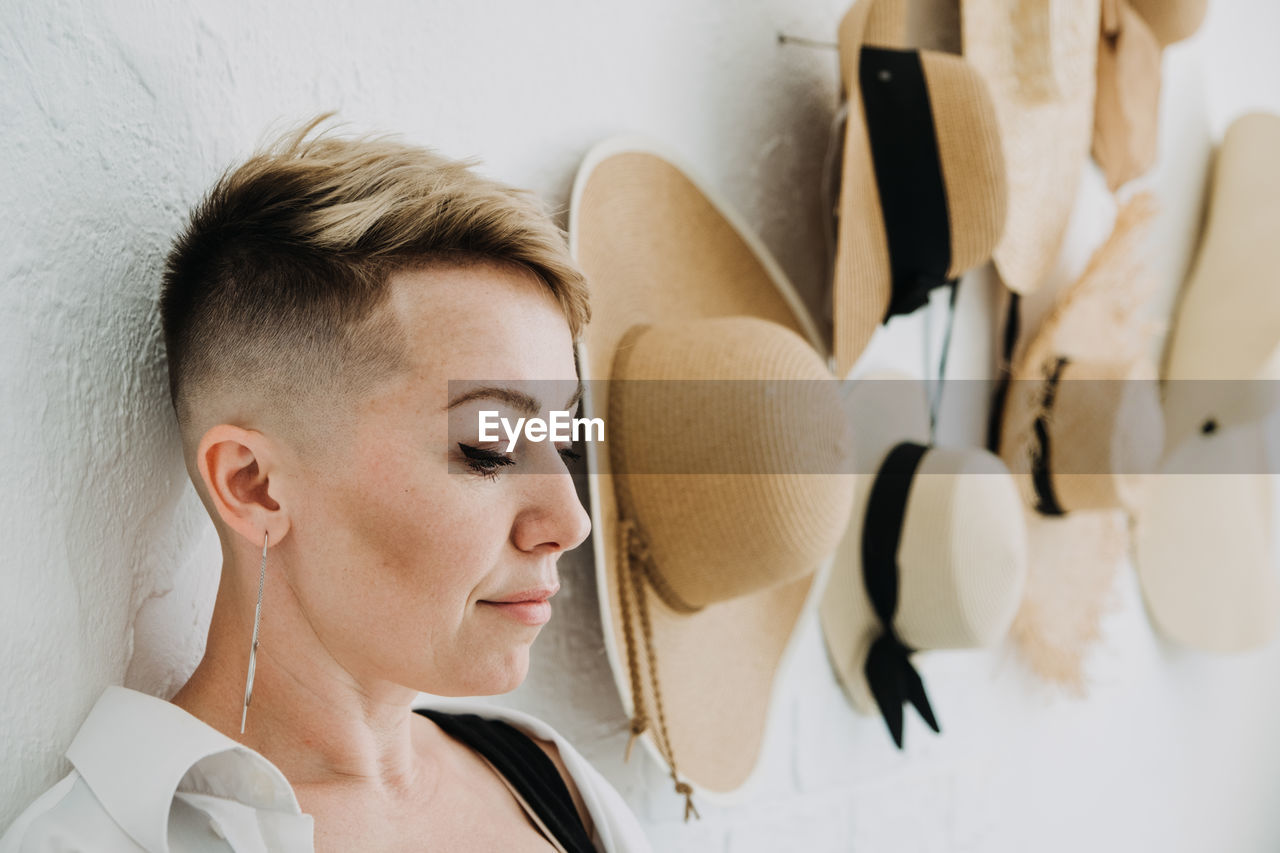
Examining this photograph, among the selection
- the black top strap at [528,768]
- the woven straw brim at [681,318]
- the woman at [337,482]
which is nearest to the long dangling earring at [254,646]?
the woman at [337,482]

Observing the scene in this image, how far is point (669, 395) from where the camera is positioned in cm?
96

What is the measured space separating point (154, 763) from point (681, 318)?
2.40 ft

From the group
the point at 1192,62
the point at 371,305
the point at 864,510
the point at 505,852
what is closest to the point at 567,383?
the point at 371,305

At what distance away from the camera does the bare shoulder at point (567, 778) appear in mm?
868

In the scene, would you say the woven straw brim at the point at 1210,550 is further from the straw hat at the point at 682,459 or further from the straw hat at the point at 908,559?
the straw hat at the point at 682,459

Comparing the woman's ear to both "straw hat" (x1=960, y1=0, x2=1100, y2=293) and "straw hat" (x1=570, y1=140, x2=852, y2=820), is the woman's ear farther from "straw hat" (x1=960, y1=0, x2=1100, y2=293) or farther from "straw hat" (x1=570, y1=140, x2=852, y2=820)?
"straw hat" (x1=960, y1=0, x2=1100, y2=293)

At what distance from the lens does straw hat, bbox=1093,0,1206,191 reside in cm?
189

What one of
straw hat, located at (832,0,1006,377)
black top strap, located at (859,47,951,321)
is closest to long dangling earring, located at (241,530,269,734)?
straw hat, located at (832,0,1006,377)

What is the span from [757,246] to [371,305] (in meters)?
0.73

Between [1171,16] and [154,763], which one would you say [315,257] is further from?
[1171,16]

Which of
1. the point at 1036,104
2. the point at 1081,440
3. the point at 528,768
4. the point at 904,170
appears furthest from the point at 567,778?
the point at 1036,104

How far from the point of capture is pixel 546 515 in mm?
628

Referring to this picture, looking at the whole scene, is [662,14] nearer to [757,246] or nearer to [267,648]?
[757,246]

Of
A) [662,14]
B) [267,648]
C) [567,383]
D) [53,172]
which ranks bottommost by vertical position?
[267,648]
